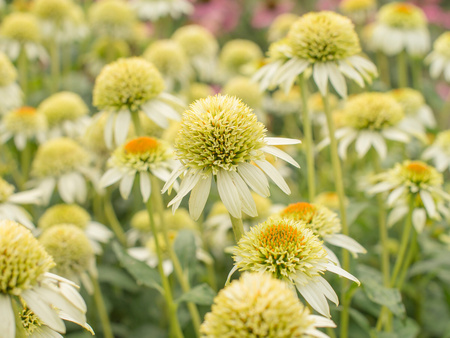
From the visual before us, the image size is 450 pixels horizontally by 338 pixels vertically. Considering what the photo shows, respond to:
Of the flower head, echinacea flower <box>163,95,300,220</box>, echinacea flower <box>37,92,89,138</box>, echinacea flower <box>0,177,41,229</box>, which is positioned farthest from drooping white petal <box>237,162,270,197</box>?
echinacea flower <box>37,92,89,138</box>

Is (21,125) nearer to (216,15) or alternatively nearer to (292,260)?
(292,260)

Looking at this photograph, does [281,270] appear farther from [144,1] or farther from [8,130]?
[144,1]

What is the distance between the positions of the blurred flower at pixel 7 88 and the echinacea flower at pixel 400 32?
72.8 inches

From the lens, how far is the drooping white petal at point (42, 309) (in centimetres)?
73

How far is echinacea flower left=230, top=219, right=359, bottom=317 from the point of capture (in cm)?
82

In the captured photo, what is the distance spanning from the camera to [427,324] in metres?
1.79

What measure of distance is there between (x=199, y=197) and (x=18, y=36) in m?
2.01

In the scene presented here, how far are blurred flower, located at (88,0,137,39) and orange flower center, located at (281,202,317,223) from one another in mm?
1958

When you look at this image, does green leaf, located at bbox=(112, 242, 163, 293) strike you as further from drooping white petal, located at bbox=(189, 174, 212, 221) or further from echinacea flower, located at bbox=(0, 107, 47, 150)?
echinacea flower, located at bbox=(0, 107, 47, 150)

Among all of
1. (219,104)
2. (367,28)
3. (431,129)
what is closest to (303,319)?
(219,104)

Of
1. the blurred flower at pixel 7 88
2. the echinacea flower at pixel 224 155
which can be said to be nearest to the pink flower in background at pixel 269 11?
the blurred flower at pixel 7 88

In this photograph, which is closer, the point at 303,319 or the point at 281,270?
the point at 303,319

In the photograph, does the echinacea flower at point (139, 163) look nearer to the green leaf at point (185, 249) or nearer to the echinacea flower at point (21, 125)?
the green leaf at point (185, 249)

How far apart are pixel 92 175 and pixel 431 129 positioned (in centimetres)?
156
